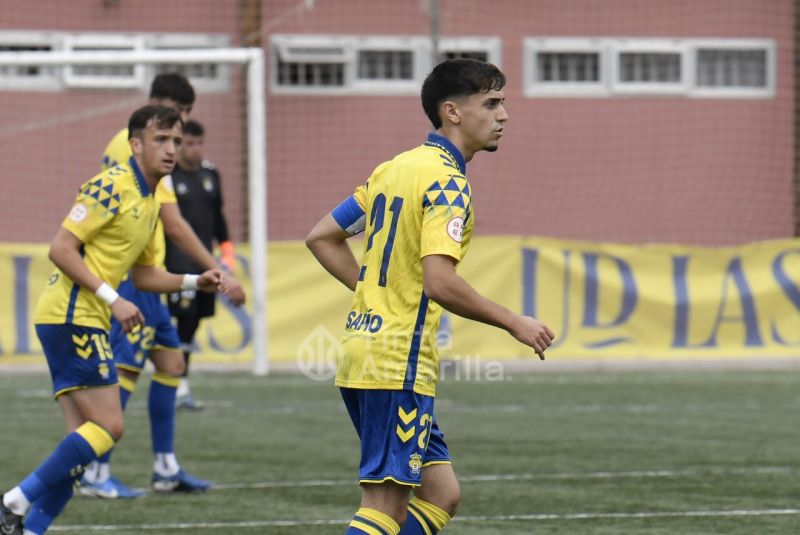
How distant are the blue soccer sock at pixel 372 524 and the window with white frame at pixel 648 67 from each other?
15354 mm

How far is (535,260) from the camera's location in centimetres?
1578

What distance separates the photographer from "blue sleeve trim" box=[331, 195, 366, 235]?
516 cm

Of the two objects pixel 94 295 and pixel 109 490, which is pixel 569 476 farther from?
pixel 94 295

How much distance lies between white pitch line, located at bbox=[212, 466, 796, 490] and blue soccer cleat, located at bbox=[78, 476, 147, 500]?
461 millimetres

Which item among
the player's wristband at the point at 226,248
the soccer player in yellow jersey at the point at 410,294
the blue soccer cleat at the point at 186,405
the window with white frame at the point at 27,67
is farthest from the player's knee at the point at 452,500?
the window with white frame at the point at 27,67

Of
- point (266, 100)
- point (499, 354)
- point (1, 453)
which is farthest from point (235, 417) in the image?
point (266, 100)

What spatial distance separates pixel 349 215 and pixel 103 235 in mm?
2062

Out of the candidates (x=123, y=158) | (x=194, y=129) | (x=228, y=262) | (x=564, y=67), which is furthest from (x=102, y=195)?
(x=564, y=67)

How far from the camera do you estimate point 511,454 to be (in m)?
9.65

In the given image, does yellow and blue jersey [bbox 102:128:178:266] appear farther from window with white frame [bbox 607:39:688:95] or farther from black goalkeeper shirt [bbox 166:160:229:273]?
window with white frame [bbox 607:39:688:95]

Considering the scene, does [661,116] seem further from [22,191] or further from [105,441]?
[105,441]

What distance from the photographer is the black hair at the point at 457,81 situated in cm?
486

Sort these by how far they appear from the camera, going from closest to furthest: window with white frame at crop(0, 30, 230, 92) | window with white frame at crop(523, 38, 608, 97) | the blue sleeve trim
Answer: the blue sleeve trim < window with white frame at crop(0, 30, 230, 92) < window with white frame at crop(523, 38, 608, 97)

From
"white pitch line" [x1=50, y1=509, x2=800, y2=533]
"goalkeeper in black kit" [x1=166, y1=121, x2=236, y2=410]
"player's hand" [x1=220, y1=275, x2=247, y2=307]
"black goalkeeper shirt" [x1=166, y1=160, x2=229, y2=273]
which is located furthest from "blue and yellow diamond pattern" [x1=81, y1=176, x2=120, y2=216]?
"black goalkeeper shirt" [x1=166, y1=160, x2=229, y2=273]
